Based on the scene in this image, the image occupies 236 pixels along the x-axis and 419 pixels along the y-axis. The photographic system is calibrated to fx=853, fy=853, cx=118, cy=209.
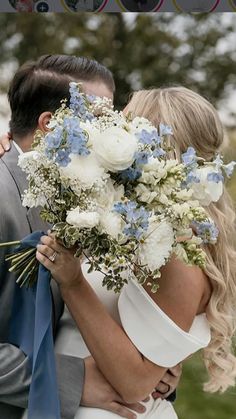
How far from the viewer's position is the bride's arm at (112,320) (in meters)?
3.10

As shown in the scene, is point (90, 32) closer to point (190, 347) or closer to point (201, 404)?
point (201, 404)

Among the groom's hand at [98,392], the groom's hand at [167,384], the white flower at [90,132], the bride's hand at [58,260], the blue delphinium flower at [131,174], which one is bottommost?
the groom's hand at [167,384]

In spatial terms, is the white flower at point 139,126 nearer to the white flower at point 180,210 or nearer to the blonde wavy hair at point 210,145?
the white flower at point 180,210

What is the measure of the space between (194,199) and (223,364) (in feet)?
3.43

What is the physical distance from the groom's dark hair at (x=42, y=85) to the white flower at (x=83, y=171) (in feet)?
3.40

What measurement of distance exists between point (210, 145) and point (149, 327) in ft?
2.68

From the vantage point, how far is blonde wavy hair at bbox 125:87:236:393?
3.49 metres

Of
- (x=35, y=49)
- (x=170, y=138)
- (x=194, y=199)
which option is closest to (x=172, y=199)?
(x=194, y=199)

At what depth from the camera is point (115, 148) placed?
9.41 feet

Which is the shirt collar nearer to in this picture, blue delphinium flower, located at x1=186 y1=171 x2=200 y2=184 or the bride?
the bride

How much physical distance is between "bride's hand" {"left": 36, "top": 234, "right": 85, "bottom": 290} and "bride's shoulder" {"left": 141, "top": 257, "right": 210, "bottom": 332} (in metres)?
0.33

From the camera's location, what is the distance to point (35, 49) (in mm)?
20578

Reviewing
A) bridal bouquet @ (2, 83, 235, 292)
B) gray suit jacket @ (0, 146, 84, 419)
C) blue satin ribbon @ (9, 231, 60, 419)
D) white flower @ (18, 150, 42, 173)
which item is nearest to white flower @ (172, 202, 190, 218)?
bridal bouquet @ (2, 83, 235, 292)

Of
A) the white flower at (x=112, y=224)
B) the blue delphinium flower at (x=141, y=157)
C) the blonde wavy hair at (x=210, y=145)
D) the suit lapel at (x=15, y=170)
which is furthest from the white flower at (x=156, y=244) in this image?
the suit lapel at (x=15, y=170)
